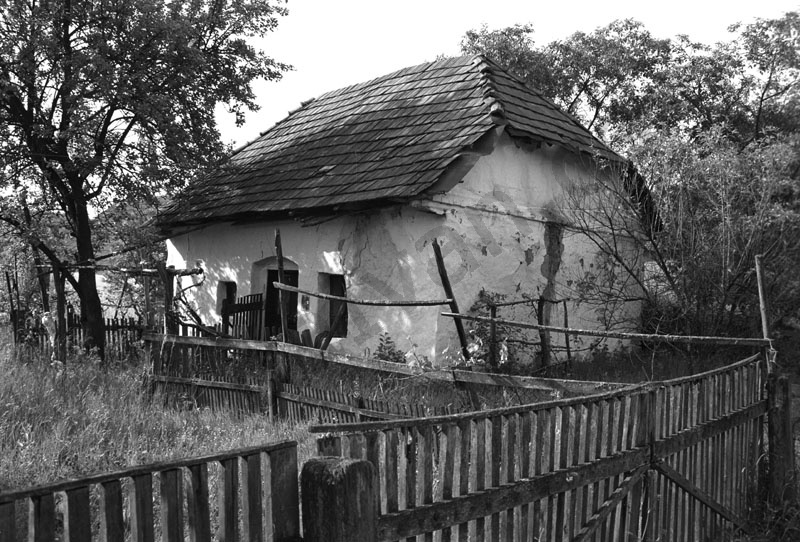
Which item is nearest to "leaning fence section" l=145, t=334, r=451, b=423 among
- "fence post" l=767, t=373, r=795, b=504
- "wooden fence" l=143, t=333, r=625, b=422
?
"wooden fence" l=143, t=333, r=625, b=422

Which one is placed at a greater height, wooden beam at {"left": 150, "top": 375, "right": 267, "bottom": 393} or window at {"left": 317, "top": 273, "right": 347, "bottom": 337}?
window at {"left": 317, "top": 273, "right": 347, "bottom": 337}

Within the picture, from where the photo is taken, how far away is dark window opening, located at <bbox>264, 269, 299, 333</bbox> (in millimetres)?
12492

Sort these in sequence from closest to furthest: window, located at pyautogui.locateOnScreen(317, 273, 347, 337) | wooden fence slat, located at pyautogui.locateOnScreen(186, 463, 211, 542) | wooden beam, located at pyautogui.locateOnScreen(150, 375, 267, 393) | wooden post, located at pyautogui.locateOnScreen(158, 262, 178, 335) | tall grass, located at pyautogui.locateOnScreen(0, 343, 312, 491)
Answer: wooden fence slat, located at pyautogui.locateOnScreen(186, 463, 211, 542), tall grass, located at pyautogui.locateOnScreen(0, 343, 312, 491), wooden beam, located at pyautogui.locateOnScreen(150, 375, 267, 393), wooden post, located at pyautogui.locateOnScreen(158, 262, 178, 335), window, located at pyautogui.locateOnScreen(317, 273, 347, 337)

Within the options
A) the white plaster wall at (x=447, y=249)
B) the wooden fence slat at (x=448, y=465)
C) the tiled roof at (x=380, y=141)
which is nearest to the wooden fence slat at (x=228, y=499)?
the wooden fence slat at (x=448, y=465)

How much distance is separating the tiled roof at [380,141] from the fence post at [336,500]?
732 centimetres

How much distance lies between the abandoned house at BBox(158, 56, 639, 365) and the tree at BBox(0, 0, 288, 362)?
131cm

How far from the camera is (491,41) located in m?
21.2

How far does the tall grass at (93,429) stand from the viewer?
5000mm

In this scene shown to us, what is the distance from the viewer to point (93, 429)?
5.59m

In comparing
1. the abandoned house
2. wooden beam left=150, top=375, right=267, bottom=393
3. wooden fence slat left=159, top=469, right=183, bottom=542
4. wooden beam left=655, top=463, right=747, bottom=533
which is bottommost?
wooden beam left=655, top=463, right=747, bottom=533

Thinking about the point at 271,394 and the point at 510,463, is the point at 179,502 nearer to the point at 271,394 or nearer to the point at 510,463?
the point at 510,463

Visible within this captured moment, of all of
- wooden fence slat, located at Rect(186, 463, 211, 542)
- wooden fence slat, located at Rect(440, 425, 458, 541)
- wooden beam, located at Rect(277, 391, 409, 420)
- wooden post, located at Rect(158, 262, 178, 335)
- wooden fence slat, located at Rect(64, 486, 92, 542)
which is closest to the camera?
wooden fence slat, located at Rect(64, 486, 92, 542)

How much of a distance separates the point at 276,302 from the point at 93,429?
7.34m

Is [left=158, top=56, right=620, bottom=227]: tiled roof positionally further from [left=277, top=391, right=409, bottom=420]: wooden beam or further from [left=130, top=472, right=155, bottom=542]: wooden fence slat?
[left=130, top=472, right=155, bottom=542]: wooden fence slat
